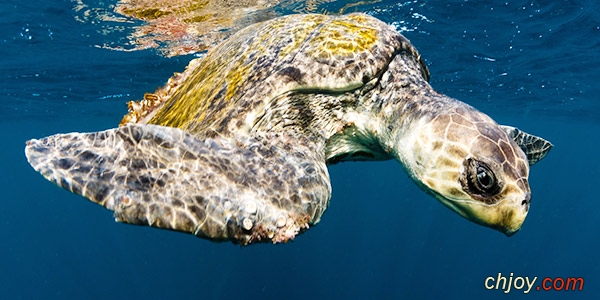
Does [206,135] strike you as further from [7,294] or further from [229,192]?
[7,294]

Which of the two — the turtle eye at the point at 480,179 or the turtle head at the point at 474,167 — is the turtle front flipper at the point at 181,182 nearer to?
the turtle head at the point at 474,167

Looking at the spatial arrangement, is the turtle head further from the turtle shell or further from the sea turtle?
the turtle shell

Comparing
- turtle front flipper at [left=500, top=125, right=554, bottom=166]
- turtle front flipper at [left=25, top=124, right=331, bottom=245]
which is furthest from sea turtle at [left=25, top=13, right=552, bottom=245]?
turtle front flipper at [left=500, top=125, right=554, bottom=166]

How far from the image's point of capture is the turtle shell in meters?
2.96

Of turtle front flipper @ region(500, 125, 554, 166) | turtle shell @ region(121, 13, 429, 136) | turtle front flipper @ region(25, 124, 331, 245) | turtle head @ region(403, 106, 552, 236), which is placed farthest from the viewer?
turtle front flipper @ region(500, 125, 554, 166)

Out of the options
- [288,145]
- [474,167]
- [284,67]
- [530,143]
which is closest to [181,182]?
[288,145]

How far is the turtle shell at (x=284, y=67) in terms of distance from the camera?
2.96 m

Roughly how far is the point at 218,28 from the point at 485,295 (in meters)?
36.8

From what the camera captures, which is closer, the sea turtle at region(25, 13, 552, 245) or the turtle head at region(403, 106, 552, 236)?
the sea turtle at region(25, 13, 552, 245)

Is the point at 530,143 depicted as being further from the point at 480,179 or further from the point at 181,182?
the point at 181,182

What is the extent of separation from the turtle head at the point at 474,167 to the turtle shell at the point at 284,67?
33.8 inches

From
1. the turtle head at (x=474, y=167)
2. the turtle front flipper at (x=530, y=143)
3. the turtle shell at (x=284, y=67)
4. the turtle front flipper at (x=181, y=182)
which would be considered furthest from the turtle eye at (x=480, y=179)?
the turtle front flipper at (x=530, y=143)

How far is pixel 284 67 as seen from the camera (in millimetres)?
3143

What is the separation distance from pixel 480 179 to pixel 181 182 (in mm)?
1771
